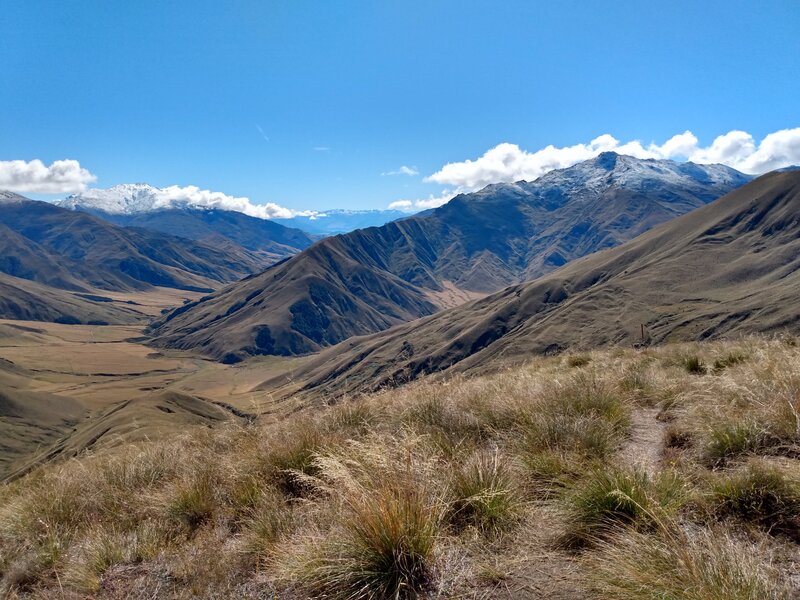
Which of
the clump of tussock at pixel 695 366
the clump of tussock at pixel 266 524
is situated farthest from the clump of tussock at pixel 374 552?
the clump of tussock at pixel 695 366

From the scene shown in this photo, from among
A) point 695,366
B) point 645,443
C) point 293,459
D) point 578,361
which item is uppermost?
point 293,459

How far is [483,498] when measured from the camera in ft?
13.8

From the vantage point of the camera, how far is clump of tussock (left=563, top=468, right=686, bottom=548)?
3676 millimetres

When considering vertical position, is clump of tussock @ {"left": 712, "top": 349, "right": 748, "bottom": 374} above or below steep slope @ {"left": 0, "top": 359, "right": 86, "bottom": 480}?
above

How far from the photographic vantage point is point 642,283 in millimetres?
193625

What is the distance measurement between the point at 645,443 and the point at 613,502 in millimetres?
2541

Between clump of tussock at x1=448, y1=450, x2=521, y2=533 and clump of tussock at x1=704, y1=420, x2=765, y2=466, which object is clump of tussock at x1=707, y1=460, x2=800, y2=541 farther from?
clump of tussock at x1=448, y1=450, x2=521, y2=533

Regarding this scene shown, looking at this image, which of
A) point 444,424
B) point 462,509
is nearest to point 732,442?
point 462,509

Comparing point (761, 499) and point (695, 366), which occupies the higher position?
point (761, 499)

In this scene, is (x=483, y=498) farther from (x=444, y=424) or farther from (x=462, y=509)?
(x=444, y=424)

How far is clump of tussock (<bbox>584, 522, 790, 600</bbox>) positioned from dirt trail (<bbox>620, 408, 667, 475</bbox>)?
4.11ft

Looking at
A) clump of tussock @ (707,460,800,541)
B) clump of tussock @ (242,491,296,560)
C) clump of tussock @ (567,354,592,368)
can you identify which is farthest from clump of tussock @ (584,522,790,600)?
clump of tussock @ (567,354,592,368)

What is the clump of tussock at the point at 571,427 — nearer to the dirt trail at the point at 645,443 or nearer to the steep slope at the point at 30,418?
the dirt trail at the point at 645,443

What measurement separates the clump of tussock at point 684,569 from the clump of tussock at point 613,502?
0.26 m
